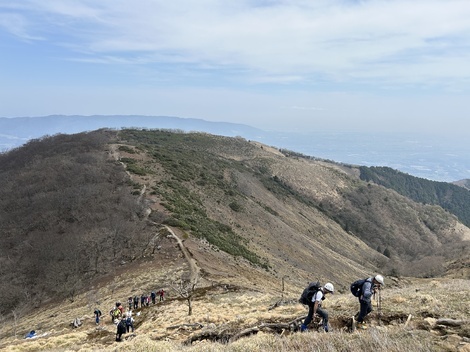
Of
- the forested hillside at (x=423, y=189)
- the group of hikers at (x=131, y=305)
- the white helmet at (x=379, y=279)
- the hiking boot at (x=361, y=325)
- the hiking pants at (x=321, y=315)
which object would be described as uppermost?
the white helmet at (x=379, y=279)

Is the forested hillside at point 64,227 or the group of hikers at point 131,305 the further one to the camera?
the forested hillside at point 64,227

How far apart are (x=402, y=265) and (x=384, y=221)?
32236mm

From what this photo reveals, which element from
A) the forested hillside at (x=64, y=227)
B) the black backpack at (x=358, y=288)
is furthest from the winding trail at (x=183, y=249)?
the black backpack at (x=358, y=288)

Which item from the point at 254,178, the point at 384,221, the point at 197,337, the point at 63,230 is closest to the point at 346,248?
the point at 254,178

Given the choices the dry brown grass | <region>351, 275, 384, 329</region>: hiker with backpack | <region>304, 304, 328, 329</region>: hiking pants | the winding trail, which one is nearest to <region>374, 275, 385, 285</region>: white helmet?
<region>351, 275, 384, 329</region>: hiker with backpack

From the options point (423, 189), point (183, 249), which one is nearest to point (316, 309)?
point (183, 249)

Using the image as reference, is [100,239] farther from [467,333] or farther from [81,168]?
[467,333]

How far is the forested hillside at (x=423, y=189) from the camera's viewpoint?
164750 millimetres

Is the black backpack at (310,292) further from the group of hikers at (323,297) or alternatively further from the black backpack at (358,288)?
the black backpack at (358,288)

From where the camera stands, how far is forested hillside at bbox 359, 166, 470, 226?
16475 centimetres

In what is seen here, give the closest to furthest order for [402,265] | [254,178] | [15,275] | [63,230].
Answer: [15,275] → [63,230] → [402,265] → [254,178]

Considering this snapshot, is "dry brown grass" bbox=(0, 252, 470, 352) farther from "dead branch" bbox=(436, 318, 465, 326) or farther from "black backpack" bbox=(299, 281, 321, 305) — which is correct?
"black backpack" bbox=(299, 281, 321, 305)

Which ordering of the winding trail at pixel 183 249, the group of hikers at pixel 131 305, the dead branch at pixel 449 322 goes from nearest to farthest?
the dead branch at pixel 449 322 → the group of hikers at pixel 131 305 → the winding trail at pixel 183 249

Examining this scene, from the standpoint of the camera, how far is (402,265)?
62000 mm
